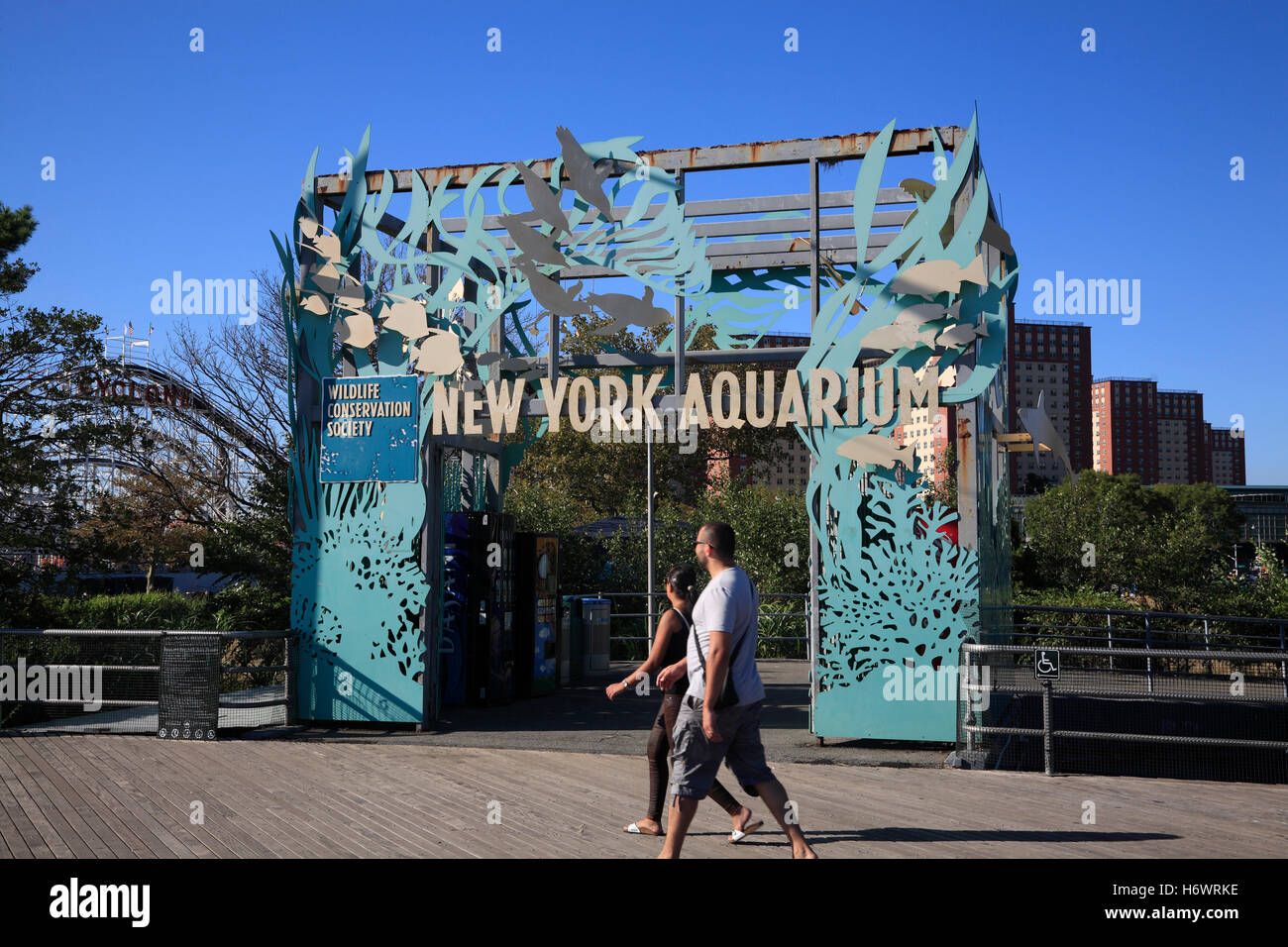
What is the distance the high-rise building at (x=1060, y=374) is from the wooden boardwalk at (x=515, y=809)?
104900 millimetres

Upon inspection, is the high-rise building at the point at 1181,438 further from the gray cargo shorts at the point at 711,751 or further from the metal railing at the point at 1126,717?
the gray cargo shorts at the point at 711,751

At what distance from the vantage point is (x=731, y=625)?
5461mm

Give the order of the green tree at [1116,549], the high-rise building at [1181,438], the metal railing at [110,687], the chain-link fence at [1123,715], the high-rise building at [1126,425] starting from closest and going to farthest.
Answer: the chain-link fence at [1123,715] < the metal railing at [110,687] < the green tree at [1116,549] < the high-rise building at [1126,425] < the high-rise building at [1181,438]

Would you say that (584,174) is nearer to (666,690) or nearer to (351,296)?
(351,296)

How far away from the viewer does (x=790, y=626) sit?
20594 millimetres

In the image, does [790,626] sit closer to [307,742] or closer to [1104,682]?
[1104,682]

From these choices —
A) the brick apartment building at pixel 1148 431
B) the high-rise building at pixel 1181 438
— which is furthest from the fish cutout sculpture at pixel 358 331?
the high-rise building at pixel 1181 438

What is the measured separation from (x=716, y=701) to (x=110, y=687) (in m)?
8.12

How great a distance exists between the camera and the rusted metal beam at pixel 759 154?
33.1 feet

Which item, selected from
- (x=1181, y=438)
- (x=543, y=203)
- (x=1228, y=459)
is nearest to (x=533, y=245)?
(x=543, y=203)

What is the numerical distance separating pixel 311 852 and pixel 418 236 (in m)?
6.81

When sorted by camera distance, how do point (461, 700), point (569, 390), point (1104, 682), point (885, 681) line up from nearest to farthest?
point (885, 681) < point (569, 390) < point (461, 700) < point (1104, 682)
